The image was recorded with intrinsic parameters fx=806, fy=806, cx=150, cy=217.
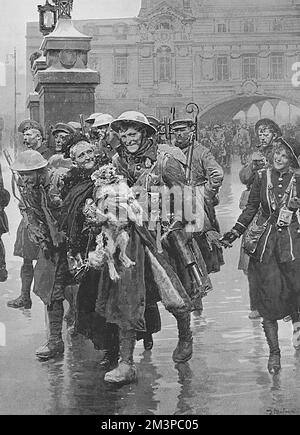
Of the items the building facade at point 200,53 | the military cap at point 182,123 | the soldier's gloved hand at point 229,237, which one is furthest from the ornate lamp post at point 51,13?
the soldier's gloved hand at point 229,237

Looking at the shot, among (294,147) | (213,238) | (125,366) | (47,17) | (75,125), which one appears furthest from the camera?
(47,17)

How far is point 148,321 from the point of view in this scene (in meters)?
4.94

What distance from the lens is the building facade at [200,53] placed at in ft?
17.9

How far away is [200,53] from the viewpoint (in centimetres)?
550

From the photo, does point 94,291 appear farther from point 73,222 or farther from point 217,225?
point 217,225

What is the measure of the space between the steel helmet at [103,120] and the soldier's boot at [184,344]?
52.5 inches

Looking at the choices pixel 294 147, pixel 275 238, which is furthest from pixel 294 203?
→ pixel 294 147

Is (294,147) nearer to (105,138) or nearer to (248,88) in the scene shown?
(248,88)

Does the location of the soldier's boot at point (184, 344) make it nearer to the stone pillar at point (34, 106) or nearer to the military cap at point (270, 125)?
the military cap at point (270, 125)

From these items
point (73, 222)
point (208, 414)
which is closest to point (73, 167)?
point (73, 222)

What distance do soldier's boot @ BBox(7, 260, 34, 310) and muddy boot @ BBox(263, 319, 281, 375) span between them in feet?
5.20

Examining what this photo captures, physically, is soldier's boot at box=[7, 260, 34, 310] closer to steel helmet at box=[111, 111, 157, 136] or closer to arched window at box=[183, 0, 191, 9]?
steel helmet at box=[111, 111, 157, 136]

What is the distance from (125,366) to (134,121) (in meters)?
1.43

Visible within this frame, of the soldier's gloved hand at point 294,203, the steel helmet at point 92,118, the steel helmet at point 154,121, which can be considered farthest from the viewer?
the steel helmet at point 92,118
